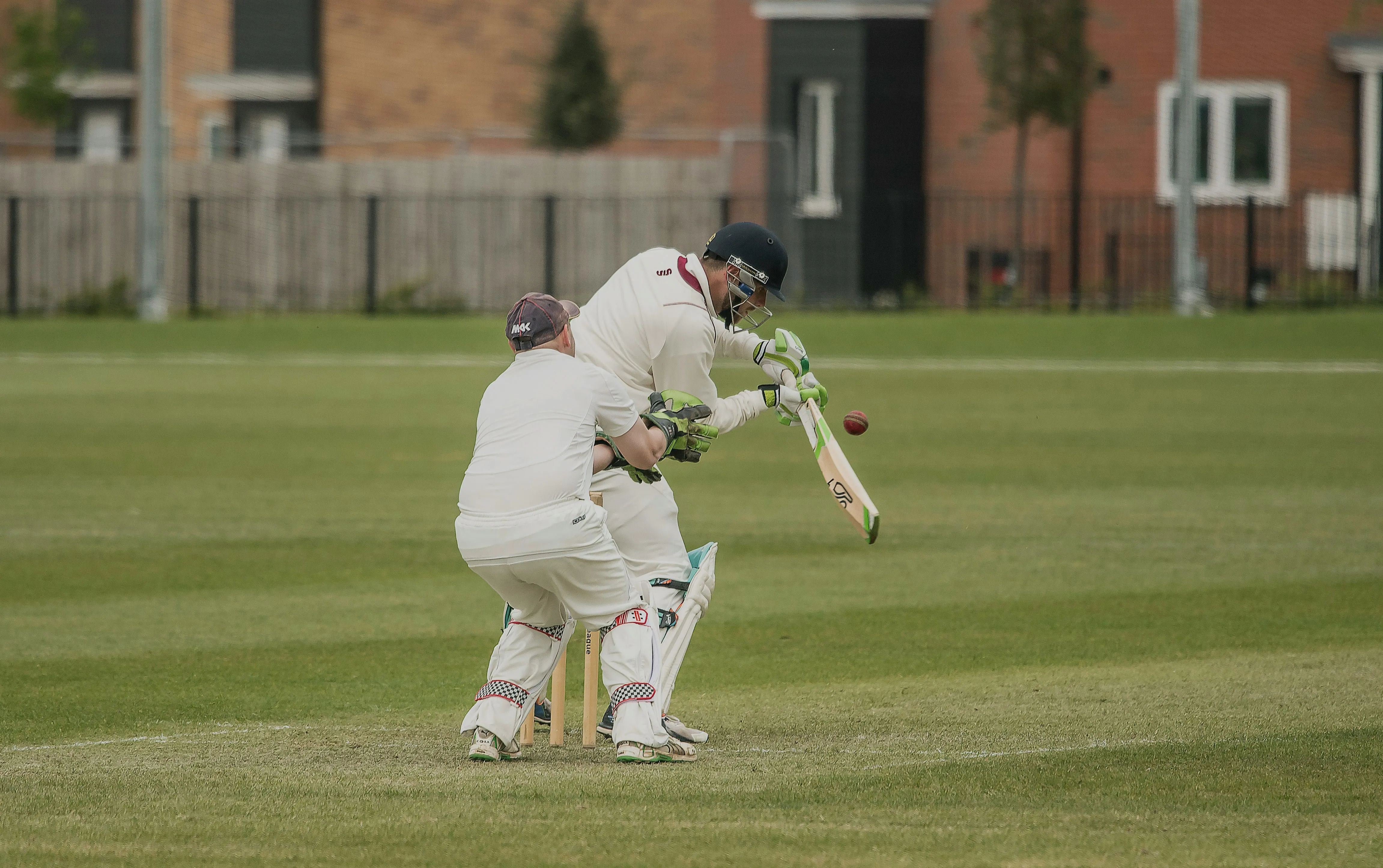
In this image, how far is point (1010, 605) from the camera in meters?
11.1

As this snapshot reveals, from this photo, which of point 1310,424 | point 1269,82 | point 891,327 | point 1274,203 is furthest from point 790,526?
point 1269,82

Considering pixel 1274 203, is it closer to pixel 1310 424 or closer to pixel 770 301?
pixel 770 301

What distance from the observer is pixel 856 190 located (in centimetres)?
3638

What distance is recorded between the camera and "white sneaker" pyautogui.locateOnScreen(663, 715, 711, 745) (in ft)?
24.5

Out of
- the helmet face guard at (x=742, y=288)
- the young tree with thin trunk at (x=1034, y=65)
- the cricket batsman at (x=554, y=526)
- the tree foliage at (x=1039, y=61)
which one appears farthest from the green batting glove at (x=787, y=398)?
the tree foliage at (x=1039, y=61)

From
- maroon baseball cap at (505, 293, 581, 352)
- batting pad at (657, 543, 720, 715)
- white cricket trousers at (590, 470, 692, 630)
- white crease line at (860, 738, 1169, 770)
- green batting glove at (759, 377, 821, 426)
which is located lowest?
white crease line at (860, 738, 1169, 770)

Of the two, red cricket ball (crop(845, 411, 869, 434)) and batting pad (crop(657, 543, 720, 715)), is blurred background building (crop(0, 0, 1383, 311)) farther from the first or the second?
batting pad (crop(657, 543, 720, 715))

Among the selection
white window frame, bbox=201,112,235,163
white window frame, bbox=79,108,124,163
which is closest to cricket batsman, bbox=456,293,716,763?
white window frame, bbox=201,112,235,163

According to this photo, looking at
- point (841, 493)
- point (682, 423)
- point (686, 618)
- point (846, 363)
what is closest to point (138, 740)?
point (686, 618)

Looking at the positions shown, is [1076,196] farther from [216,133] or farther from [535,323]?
[535,323]

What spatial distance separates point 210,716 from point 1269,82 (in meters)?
30.3

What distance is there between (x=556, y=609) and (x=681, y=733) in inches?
27.5

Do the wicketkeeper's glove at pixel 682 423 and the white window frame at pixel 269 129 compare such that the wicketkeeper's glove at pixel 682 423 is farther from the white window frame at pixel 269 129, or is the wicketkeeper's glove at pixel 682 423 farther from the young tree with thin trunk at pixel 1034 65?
the white window frame at pixel 269 129

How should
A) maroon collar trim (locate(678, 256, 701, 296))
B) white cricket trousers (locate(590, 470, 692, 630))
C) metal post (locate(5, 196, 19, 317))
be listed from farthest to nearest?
1. metal post (locate(5, 196, 19, 317))
2. maroon collar trim (locate(678, 256, 701, 296))
3. white cricket trousers (locate(590, 470, 692, 630))
